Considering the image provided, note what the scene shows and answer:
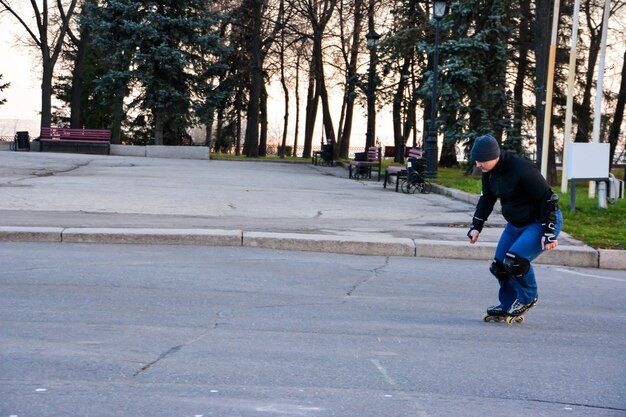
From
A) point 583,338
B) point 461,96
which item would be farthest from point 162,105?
point 583,338

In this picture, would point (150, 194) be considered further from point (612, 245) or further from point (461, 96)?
point (461, 96)

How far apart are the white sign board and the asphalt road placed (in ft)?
23.3

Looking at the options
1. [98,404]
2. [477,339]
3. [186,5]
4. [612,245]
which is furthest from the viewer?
[186,5]

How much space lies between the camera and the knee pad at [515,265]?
8023 mm

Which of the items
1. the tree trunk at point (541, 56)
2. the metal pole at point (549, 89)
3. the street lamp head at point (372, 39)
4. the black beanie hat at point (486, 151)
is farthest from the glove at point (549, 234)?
the street lamp head at point (372, 39)

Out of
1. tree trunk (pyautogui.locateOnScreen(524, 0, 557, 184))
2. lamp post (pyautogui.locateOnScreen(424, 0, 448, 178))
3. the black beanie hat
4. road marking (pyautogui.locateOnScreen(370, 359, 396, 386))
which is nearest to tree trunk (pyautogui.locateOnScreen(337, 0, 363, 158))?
lamp post (pyautogui.locateOnScreen(424, 0, 448, 178))

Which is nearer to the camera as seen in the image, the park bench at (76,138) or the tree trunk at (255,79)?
the park bench at (76,138)

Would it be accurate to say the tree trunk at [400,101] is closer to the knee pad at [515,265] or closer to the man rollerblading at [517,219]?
the man rollerblading at [517,219]

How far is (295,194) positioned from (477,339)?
14.5m

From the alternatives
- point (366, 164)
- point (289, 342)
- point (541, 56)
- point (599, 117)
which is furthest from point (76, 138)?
point (289, 342)

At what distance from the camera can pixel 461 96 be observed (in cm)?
3456

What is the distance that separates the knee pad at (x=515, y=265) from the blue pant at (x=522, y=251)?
0.10 ft

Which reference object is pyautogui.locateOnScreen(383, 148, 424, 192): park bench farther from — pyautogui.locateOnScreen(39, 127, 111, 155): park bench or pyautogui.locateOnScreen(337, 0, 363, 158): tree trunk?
pyautogui.locateOnScreen(39, 127, 111, 155): park bench

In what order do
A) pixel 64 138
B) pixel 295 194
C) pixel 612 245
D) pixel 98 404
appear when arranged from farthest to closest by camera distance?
pixel 64 138 → pixel 295 194 → pixel 612 245 → pixel 98 404
